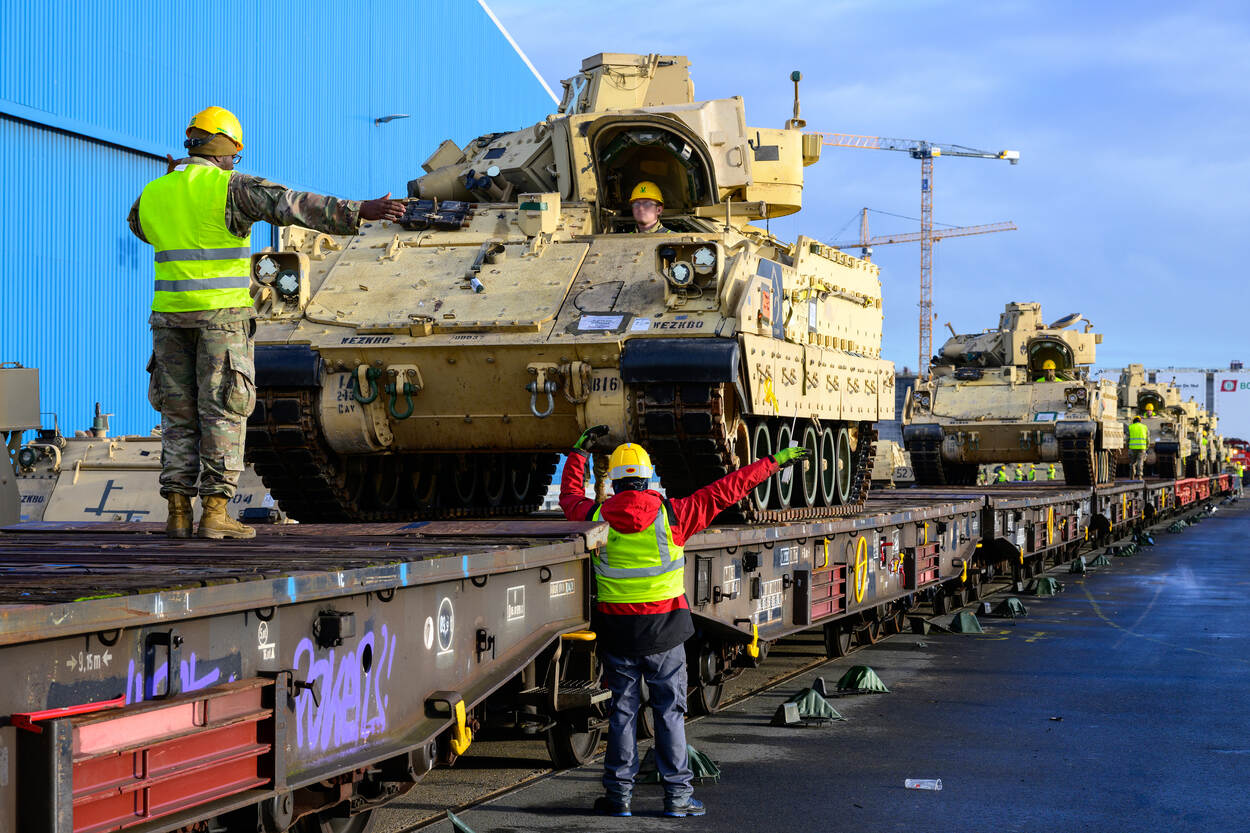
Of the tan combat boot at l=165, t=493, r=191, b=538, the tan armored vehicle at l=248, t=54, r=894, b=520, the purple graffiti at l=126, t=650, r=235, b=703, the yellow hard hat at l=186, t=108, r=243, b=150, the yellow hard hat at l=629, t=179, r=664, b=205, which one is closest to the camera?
the purple graffiti at l=126, t=650, r=235, b=703

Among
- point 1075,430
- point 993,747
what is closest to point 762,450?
point 993,747

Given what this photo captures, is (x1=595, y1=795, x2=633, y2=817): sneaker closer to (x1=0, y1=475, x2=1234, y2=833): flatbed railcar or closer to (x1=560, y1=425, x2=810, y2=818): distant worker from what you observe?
(x1=560, y1=425, x2=810, y2=818): distant worker

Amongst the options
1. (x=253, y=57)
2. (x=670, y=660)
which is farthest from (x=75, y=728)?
(x=253, y=57)

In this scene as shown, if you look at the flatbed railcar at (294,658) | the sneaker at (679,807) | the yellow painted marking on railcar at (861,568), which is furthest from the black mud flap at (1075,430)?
the sneaker at (679,807)

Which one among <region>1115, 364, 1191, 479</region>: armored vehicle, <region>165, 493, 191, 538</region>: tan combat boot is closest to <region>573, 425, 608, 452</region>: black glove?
<region>165, 493, 191, 538</region>: tan combat boot

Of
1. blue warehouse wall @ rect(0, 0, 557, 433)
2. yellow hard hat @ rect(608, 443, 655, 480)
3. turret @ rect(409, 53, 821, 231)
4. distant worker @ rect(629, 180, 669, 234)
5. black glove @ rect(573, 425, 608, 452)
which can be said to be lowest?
yellow hard hat @ rect(608, 443, 655, 480)

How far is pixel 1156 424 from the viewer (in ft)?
144

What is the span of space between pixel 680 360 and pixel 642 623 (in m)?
3.54

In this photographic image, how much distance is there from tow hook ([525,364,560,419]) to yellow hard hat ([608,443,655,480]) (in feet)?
11.8

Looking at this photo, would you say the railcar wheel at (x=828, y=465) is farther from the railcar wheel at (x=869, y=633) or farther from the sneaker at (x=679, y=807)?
the sneaker at (x=679, y=807)

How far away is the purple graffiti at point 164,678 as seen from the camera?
4.21m

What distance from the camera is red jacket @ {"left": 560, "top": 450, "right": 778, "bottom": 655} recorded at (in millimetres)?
6926

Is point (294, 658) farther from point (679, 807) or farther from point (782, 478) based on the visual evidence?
point (782, 478)

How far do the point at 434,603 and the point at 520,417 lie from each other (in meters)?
5.18
